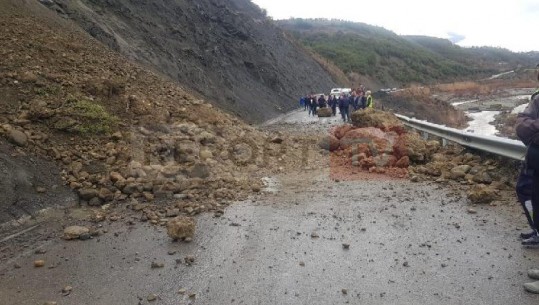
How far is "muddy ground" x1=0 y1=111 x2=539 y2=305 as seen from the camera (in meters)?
3.83

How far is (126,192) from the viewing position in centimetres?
665

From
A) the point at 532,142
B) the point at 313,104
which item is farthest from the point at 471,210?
the point at 313,104

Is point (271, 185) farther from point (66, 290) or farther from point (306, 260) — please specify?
point (66, 290)

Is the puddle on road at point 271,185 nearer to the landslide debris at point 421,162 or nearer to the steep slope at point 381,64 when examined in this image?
the landslide debris at point 421,162

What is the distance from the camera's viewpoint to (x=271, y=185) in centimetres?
799

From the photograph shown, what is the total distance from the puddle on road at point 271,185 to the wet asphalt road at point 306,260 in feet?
3.93

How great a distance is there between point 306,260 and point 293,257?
150 mm

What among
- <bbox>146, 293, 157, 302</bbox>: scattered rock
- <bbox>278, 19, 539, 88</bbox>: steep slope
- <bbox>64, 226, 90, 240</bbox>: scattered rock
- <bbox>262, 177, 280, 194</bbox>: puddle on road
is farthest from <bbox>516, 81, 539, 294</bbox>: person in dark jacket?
<bbox>278, 19, 539, 88</bbox>: steep slope

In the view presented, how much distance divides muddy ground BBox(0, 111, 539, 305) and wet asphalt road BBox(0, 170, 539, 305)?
10 millimetres

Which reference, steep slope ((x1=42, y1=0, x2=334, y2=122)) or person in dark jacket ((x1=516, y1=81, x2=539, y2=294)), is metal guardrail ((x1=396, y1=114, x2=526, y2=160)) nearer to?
person in dark jacket ((x1=516, y1=81, x2=539, y2=294))

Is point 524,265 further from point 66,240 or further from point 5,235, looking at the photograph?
point 5,235

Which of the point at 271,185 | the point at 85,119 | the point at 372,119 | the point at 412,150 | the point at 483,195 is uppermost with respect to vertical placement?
the point at 85,119

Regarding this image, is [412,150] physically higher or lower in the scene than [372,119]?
lower

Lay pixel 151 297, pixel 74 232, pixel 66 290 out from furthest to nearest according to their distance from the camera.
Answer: pixel 74 232
pixel 66 290
pixel 151 297
